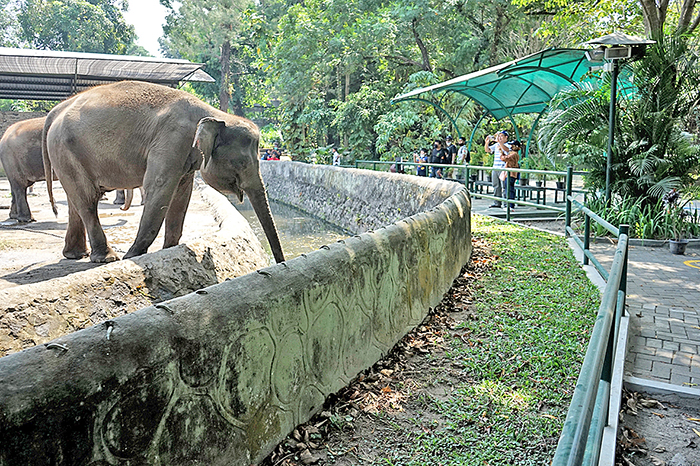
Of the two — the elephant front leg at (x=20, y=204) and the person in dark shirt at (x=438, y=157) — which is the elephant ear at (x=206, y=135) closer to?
the elephant front leg at (x=20, y=204)

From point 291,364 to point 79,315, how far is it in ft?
5.92

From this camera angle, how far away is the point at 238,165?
5684 mm

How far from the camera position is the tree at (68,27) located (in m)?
41.8

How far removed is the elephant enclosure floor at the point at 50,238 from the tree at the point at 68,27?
117 ft

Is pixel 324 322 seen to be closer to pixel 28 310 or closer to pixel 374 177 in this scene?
pixel 28 310

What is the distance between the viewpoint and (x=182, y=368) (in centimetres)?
256

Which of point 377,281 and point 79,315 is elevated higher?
point 377,281

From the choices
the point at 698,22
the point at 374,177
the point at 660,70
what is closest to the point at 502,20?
the point at 698,22

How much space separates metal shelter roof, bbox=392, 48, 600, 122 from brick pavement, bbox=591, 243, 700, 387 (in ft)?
19.0

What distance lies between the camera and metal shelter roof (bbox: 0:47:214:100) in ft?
49.7

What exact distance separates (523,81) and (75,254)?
A: 44.1 ft

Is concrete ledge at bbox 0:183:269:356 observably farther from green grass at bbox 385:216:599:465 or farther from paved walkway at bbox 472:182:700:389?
paved walkway at bbox 472:182:700:389

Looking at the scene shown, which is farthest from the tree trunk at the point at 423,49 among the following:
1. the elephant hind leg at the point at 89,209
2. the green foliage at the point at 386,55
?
the elephant hind leg at the point at 89,209

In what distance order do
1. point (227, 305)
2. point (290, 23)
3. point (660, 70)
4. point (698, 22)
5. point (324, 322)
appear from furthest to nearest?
1. point (290, 23)
2. point (698, 22)
3. point (660, 70)
4. point (324, 322)
5. point (227, 305)
